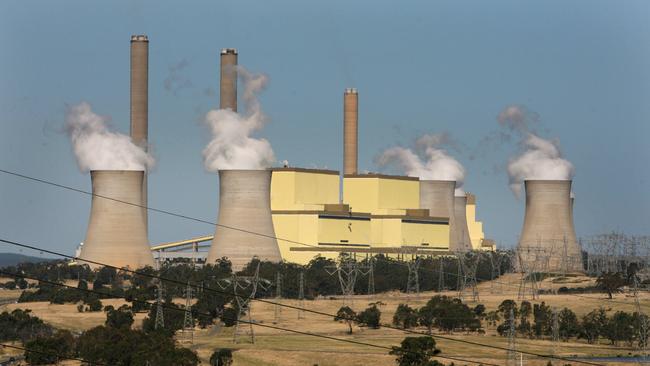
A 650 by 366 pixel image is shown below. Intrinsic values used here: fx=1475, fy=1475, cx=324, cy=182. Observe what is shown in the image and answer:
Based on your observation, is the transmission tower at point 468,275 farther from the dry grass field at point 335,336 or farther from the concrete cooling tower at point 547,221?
the concrete cooling tower at point 547,221

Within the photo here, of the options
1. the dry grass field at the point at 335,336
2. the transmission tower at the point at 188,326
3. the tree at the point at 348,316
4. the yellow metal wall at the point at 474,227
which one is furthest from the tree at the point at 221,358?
the yellow metal wall at the point at 474,227

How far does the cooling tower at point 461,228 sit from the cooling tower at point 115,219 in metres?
33.9

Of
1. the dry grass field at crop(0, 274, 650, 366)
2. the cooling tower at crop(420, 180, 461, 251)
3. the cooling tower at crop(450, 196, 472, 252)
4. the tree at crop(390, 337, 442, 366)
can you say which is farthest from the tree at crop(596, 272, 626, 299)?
the tree at crop(390, 337, 442, 366)

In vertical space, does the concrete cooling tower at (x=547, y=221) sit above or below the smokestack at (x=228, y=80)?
below

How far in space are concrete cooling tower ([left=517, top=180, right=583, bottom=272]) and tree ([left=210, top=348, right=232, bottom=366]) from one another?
50050 mm

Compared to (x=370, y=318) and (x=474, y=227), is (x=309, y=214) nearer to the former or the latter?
(x=370, y=318)

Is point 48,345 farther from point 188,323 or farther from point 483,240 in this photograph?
point 483,240

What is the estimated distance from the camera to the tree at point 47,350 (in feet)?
173

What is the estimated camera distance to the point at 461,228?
122m

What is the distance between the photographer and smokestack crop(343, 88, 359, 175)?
367 ft

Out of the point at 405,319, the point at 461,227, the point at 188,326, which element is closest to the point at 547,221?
the point at 461,227

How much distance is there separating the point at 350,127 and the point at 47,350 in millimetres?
60088

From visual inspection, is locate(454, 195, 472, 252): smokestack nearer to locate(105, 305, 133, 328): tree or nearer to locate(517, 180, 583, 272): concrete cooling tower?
locate(517, 180, 583, 272): concrete cooling tower

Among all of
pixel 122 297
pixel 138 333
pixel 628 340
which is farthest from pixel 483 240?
pixel 138 333
